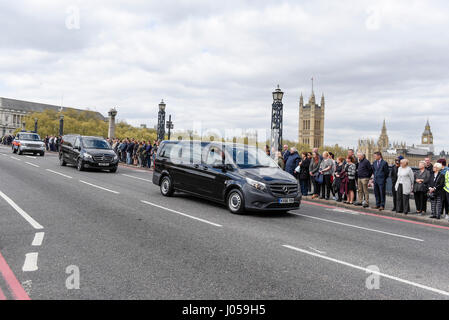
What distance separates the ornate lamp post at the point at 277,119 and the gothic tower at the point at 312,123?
142729mm

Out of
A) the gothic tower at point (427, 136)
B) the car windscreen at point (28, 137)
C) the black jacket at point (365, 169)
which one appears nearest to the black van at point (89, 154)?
the car windscreen at point (28, 137)

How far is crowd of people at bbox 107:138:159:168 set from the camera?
24.1 m

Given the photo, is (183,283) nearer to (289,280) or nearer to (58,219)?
(289,280)

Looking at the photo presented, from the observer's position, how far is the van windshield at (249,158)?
9.78 meters

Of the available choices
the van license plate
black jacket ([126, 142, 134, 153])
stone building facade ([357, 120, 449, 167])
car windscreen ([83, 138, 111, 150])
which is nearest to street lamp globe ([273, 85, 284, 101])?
car windscreen ([83, 138, 111, 150])

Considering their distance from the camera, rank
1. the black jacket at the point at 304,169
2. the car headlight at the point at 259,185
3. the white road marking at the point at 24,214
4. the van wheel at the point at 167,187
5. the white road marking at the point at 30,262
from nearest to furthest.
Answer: the white road marking at the point at 30,262 → the white road marking at the point at 24,214 → the car headlight at the point at 259,185 → the van wheel at the point at 167,187 → the black jacket at the point at 304,169

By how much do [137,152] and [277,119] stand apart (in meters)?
11.1

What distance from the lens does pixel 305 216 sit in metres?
9.80

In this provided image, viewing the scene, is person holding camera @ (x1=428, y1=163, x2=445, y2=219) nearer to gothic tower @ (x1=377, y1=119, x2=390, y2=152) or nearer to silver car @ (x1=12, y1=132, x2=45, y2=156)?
silver car @ (x1=12, y1=132, x2=45, y2=156)

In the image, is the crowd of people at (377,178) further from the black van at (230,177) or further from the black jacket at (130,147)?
the black jacket at (130,147)

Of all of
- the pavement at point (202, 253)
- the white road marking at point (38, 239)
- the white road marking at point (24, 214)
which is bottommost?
the pavement at point (202, 253)

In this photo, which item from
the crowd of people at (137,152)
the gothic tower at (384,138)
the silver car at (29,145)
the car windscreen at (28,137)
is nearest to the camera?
the crowd of people at (137,152)
